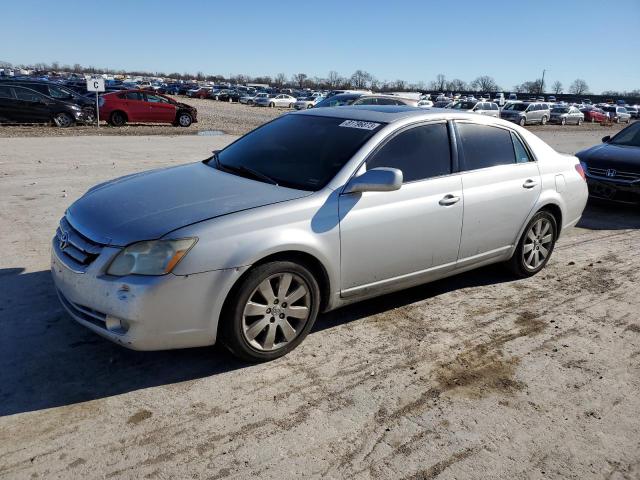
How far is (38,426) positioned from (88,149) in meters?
11.6

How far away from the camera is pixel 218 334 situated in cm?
354

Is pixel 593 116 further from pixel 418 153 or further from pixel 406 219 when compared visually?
pixel 406 219

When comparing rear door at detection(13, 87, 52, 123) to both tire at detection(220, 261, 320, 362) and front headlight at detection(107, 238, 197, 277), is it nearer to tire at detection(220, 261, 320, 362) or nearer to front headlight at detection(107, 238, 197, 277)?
Result: front headlight at detection(107, 238, 197, 277)


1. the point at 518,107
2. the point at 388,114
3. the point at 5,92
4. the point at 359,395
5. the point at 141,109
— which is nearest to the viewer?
the point at 359,395

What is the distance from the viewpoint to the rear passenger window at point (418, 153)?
13.9ft

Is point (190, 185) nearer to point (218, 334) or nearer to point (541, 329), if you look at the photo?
point (218, 334)

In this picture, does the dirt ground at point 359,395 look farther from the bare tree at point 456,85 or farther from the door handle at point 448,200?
the bare tree at point 456,85

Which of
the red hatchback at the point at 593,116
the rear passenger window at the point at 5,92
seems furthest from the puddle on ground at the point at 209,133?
the red hatchback at the point at 593,116

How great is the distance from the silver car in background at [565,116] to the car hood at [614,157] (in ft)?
104

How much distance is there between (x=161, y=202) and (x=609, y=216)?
767 cm

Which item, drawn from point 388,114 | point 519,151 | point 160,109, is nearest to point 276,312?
point 388,114

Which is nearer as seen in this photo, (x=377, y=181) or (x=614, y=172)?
(x=377, y=181)

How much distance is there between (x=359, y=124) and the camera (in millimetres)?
4461

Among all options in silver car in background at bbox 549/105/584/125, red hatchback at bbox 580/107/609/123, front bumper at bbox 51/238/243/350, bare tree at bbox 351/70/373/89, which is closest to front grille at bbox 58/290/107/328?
front bumper at bbox 51/238/243/350
